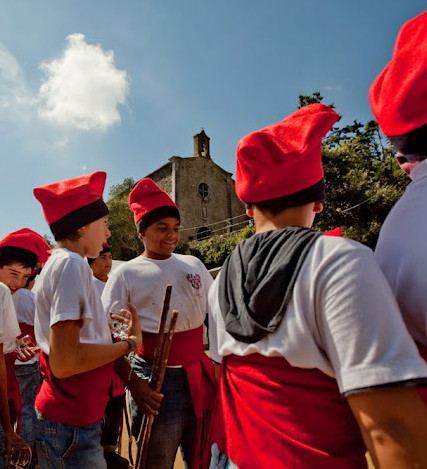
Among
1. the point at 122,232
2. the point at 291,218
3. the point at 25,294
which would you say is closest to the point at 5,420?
the point at 25,294

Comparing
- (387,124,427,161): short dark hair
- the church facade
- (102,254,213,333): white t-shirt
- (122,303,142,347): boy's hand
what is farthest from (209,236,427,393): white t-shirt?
the church facade

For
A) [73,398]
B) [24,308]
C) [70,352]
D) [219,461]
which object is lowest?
[219,461]

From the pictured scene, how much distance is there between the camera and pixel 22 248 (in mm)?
3232

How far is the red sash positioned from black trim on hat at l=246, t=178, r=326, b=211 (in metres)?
1.46

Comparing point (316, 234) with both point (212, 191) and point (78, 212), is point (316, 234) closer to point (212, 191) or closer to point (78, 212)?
point (78, 212)

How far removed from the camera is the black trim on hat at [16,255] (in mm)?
3178

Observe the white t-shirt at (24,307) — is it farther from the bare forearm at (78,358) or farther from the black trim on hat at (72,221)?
the bare forearm at (78,358)

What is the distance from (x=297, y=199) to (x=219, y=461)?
38.0 inches

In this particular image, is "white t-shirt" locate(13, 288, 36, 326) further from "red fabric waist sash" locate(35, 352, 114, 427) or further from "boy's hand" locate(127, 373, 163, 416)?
"boy's hand" locate(127, 373, 163, 416)

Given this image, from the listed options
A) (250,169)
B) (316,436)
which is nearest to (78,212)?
(250,169)

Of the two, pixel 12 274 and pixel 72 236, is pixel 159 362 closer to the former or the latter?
pixel 72 236

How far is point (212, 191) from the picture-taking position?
3475cm

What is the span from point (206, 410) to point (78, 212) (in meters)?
1.54

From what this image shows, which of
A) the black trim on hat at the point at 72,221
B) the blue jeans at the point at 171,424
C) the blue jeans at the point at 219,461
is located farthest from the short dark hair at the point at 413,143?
the blue jeans at the point at 171,424
